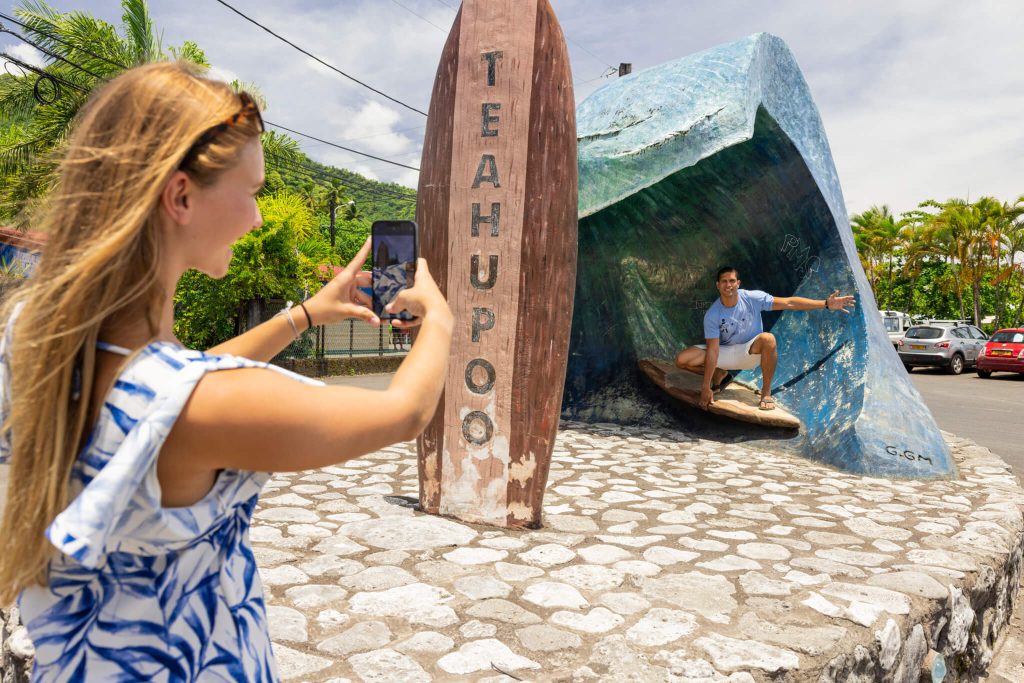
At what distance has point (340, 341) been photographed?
626 inches

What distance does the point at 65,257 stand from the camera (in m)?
0.93

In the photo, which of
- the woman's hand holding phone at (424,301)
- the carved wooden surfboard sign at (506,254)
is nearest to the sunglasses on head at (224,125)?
the woman's hand holding phone at (424,301)

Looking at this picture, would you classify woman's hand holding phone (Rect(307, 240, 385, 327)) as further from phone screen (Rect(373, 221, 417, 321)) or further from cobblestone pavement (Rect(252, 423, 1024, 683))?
cobblestone pavement (Rect(252, 423, 1024, 683))

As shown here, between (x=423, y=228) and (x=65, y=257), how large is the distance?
2.92 metres

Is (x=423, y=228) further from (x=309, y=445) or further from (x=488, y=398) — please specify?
(x=309, y=445)

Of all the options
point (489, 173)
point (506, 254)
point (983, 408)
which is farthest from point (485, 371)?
point (983, 408)

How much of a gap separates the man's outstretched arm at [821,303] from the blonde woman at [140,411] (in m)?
5.67

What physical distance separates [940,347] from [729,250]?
13.2 metres

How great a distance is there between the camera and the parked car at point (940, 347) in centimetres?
1784

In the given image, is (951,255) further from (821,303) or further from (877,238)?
(821,303)

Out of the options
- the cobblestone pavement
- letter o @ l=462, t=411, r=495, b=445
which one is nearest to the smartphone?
the cobblestone pavement

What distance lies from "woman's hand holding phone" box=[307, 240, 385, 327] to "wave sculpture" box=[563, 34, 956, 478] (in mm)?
4715

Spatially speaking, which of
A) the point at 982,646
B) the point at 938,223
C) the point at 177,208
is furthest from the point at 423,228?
the point at 938,223

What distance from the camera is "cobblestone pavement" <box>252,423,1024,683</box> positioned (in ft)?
7.53
